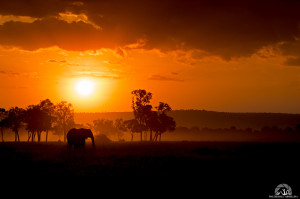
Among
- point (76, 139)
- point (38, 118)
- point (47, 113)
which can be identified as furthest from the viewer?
point (47, 113)

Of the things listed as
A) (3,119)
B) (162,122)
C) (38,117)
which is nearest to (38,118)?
(38,117)

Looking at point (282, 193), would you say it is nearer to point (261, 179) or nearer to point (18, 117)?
point (261, 179)

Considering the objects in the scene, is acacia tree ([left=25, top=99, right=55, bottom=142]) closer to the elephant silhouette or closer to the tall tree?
the tall tree

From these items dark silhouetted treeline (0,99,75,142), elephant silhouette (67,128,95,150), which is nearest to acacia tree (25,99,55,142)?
dark silhouetted treeline (0,99,75,142)

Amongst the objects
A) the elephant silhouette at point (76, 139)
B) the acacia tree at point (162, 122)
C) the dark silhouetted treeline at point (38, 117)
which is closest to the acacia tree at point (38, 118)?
the dark silhouetted treeline at point (38, 117)

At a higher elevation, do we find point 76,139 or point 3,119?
point 3,119

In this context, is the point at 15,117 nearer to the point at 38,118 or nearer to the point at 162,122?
the point at 38,118

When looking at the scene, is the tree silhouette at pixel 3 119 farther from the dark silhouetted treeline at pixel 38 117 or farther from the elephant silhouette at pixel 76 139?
the elephant silhouette at pixel 76 139

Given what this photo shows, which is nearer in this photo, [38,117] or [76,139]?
[76,139]

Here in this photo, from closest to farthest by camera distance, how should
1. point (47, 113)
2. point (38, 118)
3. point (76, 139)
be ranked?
1. point (76, 139)
2. point (38, 118)
3. point (47, 113)

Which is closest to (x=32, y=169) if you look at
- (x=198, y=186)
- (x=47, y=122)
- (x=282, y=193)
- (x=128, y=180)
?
(x=128, y=180)

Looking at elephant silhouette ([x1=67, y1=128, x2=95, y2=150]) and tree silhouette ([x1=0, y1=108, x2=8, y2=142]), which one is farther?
tree silhouette ([x1=0, y1=108, x2=8, y2=142])

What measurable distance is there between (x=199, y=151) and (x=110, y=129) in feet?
433

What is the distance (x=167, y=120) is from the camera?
328 feet
